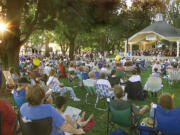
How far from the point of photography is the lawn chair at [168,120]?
3158mm

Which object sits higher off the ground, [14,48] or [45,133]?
[14,48]

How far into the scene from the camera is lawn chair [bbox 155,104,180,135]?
3.16 meters

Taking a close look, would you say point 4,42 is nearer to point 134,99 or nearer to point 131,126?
point 134,99

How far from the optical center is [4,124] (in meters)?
2.46

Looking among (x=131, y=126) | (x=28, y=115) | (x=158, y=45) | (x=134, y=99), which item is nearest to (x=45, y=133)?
(x=28, y=115)

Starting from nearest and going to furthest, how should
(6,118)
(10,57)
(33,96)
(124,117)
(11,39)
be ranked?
(6,118) → (33,96) → (124,117) → (11,39) → (10,57)

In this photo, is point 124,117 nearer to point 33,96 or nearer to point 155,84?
point 33,96

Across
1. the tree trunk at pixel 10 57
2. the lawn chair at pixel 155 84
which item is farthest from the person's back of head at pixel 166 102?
the tree trunk at pixel 10 57

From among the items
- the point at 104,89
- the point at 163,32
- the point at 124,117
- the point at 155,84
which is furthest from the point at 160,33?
the point at 124,117

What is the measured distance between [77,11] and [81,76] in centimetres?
734

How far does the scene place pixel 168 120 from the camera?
3199mm

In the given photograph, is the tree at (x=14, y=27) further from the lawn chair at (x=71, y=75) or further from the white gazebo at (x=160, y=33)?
the white gazebo at (x=160, y=33)

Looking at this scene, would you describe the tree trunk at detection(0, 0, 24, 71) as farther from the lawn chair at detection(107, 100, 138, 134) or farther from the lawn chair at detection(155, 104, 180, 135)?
the lawn chair at detection(155, 104, 180, 135)

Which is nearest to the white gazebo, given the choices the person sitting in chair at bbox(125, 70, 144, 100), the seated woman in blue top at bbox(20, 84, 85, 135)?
the person sitting in chair at bbox(125, 70, 144, 100)
